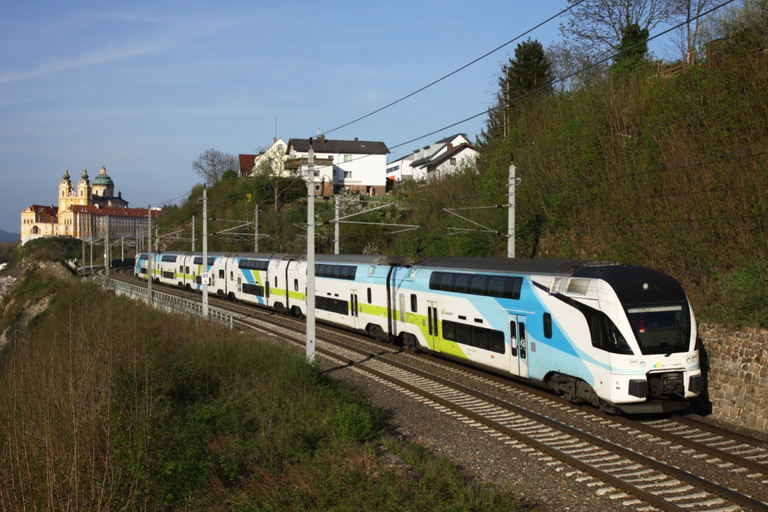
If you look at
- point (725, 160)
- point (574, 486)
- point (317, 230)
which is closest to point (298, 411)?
point (574, 486)

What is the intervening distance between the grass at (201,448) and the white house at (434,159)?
96.4 ft

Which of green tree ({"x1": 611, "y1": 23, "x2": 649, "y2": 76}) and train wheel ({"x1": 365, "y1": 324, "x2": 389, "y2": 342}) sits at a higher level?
green tree ({"x1": 611, "y1": 23, "x2": 649, "y2": 76})

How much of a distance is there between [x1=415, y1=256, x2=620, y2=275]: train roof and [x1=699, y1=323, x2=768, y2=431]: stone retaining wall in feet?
8.98

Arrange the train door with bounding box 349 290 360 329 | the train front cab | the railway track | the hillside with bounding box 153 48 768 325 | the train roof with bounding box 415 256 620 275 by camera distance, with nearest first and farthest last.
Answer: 1. the railway track
2. the train front cab
3. the train roof with bounding box 415 256 620 275
4. the hillside with bounding box 153 48 768 325
5. the train door with bounding box 349 290 360 329

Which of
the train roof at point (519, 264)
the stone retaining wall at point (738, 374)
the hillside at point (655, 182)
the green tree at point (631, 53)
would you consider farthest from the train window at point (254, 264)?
the stone retaining wall at point (738, 374)

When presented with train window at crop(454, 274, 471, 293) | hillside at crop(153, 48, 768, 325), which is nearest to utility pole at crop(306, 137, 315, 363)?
train window at crop(454, 274, 471, 293)

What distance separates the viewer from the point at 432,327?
1912 centimetres

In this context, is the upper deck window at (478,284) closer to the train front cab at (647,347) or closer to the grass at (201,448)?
the train front cab at (647,347)

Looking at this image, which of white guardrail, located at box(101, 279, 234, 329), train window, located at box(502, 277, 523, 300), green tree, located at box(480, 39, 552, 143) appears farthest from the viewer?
green tree, located at box(480, 39, 552, 143)

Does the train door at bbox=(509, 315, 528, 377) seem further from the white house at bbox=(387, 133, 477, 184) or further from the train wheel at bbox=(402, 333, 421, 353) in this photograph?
the white house at bbox=(387, 133, 477, 184)

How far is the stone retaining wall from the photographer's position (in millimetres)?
12031

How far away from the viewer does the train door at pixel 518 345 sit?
1467cm

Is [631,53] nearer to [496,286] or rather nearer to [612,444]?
[496,286]

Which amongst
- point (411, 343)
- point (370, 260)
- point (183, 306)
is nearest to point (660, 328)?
point (411, 343)
